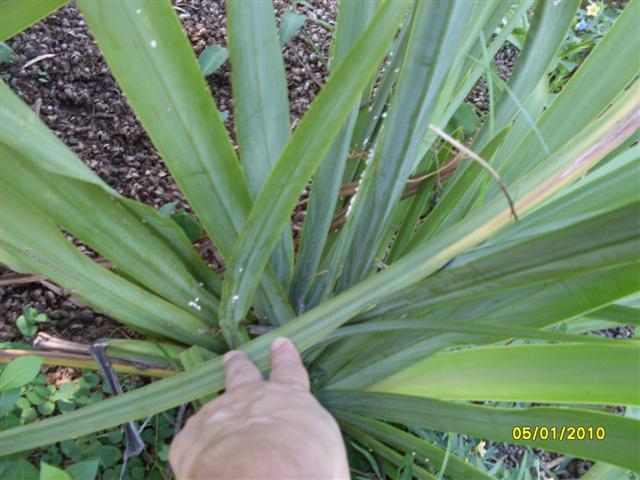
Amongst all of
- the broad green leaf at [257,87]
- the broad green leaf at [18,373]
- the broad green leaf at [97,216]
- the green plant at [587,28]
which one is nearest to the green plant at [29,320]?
the broad green leaf at [18,373]

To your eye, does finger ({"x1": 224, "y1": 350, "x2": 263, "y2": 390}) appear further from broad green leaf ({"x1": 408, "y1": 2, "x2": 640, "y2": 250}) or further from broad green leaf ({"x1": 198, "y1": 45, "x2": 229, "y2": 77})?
broad green leaf ({"x1": 198, "y1": 45, "x2": 229, "y2": 77})

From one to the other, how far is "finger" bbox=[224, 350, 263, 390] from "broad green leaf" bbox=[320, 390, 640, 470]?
0.22 metres

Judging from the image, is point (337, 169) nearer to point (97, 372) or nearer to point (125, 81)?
point (125, 81)

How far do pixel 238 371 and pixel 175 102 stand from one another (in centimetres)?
26

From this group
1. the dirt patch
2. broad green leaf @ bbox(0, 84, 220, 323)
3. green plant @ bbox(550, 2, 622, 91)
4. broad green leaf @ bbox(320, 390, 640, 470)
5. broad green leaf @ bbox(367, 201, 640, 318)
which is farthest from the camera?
green plant @ bbox(550, 2, 622, 91)

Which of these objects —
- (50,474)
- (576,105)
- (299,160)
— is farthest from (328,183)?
(50,474)

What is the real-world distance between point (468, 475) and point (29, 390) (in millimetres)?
611

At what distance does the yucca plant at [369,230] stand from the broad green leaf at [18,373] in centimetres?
7

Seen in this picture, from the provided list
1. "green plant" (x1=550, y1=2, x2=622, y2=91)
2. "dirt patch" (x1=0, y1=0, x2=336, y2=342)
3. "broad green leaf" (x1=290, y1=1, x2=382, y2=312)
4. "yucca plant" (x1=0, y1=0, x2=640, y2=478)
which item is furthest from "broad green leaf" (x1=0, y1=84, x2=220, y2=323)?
"green plant" (x1=550, y1=2, x2=622, y2=91)

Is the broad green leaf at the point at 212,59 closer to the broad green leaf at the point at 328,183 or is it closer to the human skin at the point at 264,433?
the broad green leaf at the point at 328,183

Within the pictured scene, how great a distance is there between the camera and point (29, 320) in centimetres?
89

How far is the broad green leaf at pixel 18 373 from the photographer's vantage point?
26.1 inches

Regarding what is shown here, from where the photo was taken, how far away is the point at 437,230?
81cm

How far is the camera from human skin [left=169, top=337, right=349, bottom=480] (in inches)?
16.4
